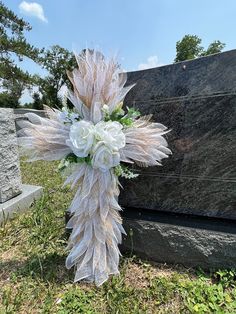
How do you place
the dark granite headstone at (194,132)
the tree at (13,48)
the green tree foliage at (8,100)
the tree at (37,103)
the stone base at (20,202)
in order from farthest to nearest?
the tree at (37,103)
the green tree foliage at (8,100)
the tree at (13,48)
the stone base at (20,202)
the dark granite headstone at (194,132)

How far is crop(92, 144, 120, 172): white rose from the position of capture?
63.3 inches

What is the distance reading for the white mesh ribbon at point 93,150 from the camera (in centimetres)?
169

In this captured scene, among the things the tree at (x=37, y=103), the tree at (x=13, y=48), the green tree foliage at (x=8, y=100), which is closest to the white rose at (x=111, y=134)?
the tree at (x=13, y=48)

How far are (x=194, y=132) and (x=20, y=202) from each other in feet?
7.05

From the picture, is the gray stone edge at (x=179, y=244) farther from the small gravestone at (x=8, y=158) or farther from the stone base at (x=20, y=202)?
the small gravestone at (x=8, y=158)

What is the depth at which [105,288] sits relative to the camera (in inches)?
71.6

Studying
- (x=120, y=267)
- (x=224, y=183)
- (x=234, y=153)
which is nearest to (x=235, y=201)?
(x=224, y=183)

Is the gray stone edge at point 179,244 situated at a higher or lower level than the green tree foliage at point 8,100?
lower

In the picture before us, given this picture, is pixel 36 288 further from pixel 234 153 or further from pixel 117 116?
pixel 234 153

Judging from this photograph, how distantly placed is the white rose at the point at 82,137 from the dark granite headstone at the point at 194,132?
0.67 m

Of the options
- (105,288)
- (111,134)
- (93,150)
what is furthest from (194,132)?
(105,288)

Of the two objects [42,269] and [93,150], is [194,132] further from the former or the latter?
[42,269]

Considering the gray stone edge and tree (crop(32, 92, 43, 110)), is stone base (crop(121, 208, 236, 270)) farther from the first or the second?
tree (crop(32, 92, 43, 110))

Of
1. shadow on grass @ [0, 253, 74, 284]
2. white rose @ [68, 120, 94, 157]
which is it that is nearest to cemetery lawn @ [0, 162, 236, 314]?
shadow on grass @ [0, 253, 74, 284]
